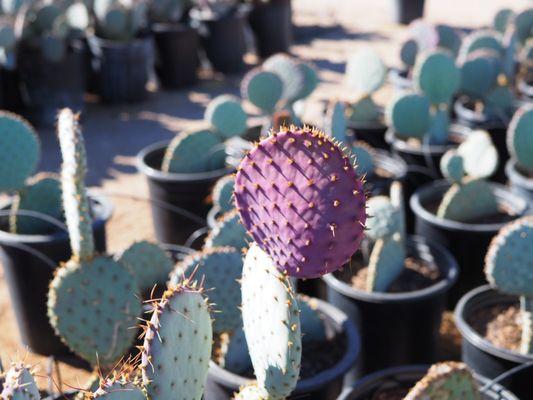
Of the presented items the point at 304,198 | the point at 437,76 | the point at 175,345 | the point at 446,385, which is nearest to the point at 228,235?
the point at 446,385

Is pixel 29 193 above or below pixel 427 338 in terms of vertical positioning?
above

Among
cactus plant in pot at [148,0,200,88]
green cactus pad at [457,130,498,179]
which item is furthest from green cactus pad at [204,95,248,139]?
cactus plant in pot at [148,0,200,88]

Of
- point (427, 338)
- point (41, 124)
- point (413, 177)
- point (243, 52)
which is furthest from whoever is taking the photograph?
point (243, 52)

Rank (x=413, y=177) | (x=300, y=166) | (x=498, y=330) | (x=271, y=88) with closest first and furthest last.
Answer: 1. (x=300, y=166)
2. (x=498, y=330)
3. (x=271, y=88)
4. (x=413, y=177)

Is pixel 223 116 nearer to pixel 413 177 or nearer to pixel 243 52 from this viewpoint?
pixel 413 177

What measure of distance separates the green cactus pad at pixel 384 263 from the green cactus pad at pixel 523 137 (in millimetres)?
907

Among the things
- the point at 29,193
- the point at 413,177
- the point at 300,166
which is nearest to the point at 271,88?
the point at 413,177

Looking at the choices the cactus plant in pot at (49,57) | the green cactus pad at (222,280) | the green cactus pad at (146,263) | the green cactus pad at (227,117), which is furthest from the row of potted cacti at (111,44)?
the green cactus pad at (222,280)

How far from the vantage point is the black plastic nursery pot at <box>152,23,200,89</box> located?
669cm

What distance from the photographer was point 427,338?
249 cm

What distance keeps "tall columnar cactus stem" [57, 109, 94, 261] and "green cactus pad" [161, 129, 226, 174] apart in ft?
4.58

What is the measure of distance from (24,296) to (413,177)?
1.93 metres

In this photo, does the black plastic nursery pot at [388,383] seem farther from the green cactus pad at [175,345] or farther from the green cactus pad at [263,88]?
the green cactus pad at [263,88]

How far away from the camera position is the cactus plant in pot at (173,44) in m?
6.64
